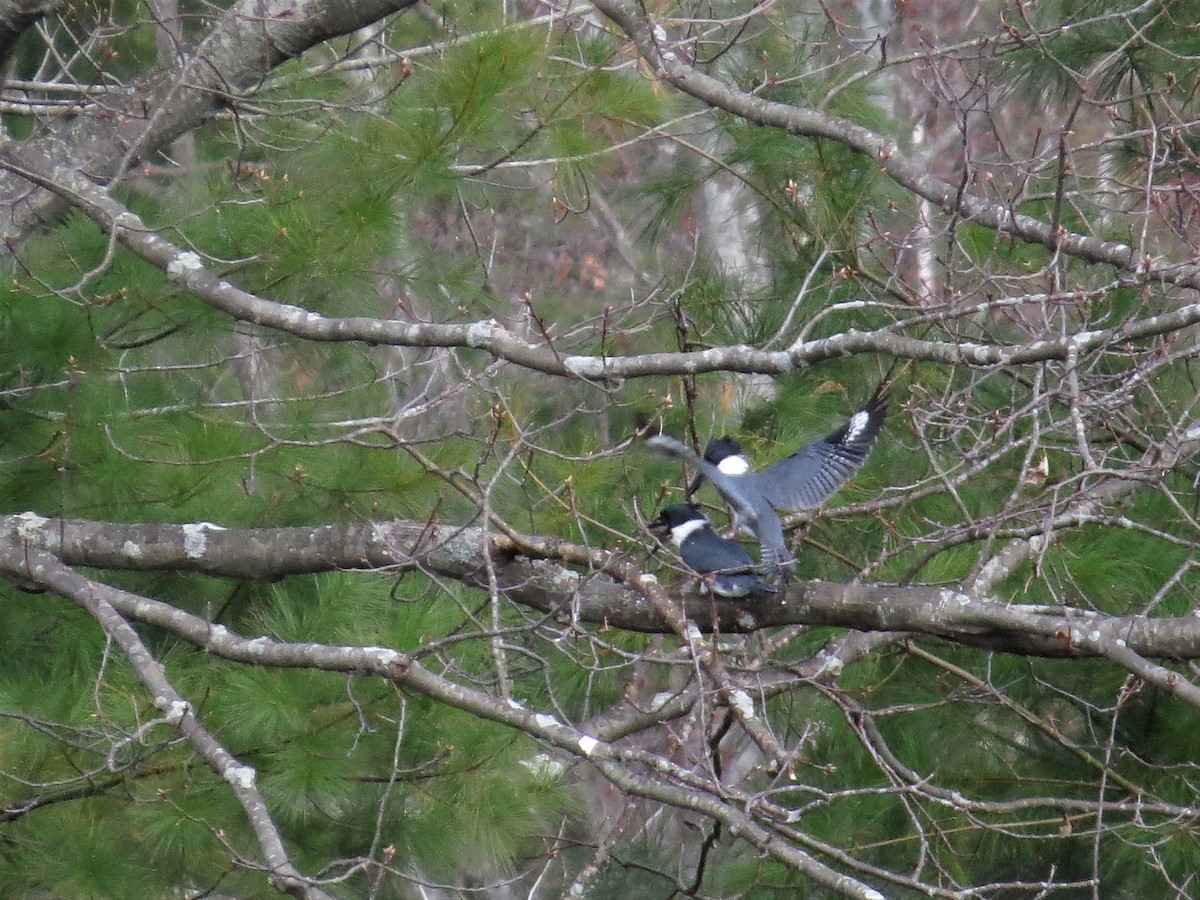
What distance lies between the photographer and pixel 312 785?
229cm

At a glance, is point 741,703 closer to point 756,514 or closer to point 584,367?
point 584,367

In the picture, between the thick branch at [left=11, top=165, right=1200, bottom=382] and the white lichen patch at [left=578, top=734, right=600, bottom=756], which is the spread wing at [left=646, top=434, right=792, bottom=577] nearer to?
the thick branch at [left=11, top=165, right=1200, bottom=382]

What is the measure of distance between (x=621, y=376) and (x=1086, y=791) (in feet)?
5.81

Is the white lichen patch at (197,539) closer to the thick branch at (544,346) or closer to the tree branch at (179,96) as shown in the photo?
the thick branch at (544,346)

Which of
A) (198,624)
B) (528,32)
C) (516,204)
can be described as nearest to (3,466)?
(198,624)

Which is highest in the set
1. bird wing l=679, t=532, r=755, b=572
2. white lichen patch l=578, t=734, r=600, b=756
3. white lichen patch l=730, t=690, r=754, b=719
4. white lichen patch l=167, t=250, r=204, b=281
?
white lichen patch l=167, t=250, r=204, b=281

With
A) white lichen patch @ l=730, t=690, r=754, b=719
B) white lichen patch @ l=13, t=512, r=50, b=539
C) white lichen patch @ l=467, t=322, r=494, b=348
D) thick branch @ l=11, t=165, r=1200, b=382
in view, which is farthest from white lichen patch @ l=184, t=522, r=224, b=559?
white lichen patch @ l=730, t=690, r=754, b=719

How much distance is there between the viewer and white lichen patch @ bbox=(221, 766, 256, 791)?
6.19 feet

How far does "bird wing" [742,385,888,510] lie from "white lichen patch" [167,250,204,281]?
1198 millimetres

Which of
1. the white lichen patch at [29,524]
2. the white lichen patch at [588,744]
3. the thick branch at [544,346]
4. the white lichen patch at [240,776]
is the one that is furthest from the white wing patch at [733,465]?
the white lichen patch at [29,524]

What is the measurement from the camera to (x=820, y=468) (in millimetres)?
2807

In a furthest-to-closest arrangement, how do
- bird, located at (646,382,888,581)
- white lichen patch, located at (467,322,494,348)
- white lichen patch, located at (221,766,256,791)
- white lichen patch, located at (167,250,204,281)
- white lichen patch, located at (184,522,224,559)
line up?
bird, located at (646,382,888,581) → white lichen patch, located at (184,522,224,559) → white lichen patch, located at (167,250,204,281) → white lichen patch, located at (467,322,494,348) → white lichen patch, located at (221,766,256,791)

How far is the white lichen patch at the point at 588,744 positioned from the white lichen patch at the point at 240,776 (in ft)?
1.63

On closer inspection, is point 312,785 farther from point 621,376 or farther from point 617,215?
point 617,215
